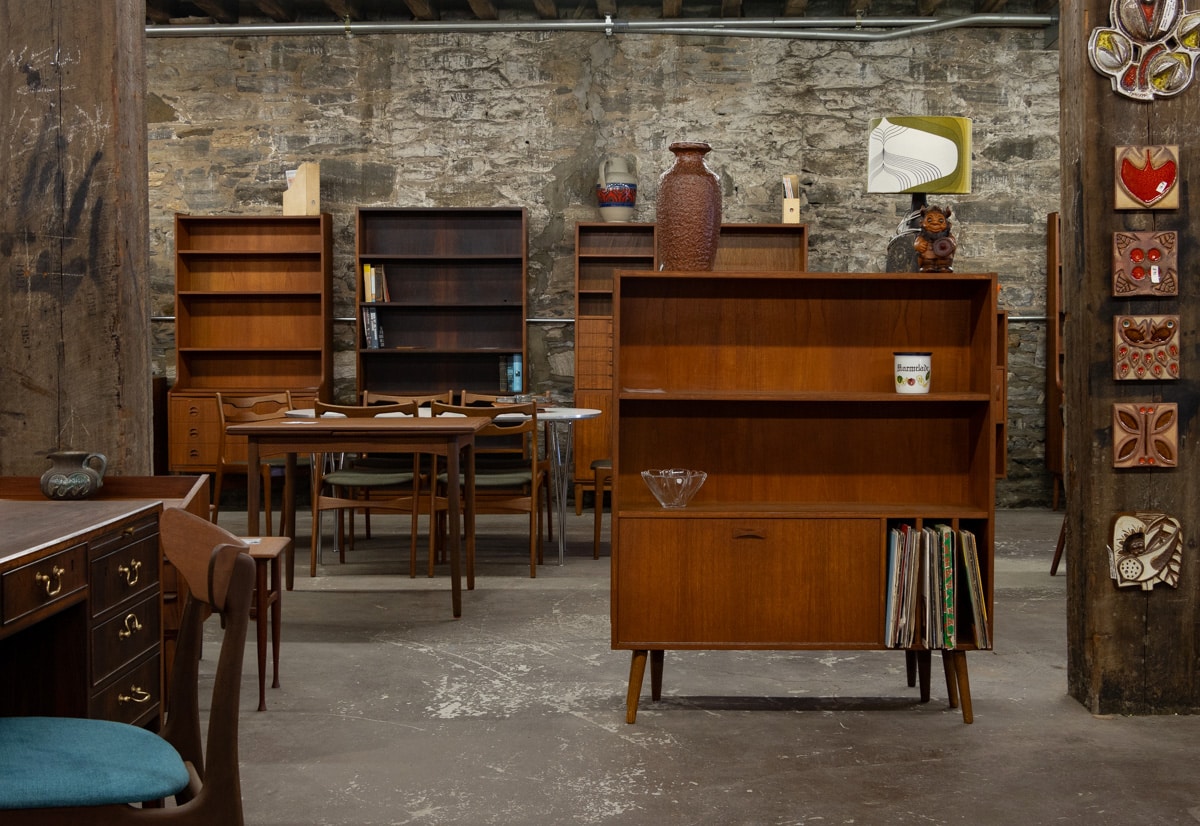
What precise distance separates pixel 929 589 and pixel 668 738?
0.82 m

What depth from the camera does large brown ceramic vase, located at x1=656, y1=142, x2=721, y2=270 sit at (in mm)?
3213

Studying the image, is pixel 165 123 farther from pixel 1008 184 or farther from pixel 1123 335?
pixel 1123 335

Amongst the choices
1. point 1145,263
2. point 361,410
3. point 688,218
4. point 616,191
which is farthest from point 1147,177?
point 616,191

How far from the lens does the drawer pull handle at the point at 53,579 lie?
1857mm

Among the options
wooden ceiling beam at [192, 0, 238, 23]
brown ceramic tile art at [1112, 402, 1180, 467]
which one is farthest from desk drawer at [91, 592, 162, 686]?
wooden ceiling beam at [192, 0, 238, 23]

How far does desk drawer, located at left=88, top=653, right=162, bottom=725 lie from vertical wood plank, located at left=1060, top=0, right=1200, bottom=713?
2.49 metres

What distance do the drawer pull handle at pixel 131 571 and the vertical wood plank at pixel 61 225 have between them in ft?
3.24

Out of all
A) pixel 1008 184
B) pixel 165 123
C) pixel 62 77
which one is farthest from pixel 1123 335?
pixel 165 123

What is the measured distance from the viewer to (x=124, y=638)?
2.26m

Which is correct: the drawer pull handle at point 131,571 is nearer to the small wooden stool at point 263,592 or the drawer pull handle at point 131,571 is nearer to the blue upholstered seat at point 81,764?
the blue upholstered seat at point 81,764

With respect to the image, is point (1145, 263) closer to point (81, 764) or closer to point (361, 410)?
point (81, 764)

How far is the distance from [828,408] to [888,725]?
92 centimetres

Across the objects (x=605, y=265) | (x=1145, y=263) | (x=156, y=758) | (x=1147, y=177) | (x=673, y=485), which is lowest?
(x=156, y=758)

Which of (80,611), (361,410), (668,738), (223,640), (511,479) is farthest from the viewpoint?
(511,479)
